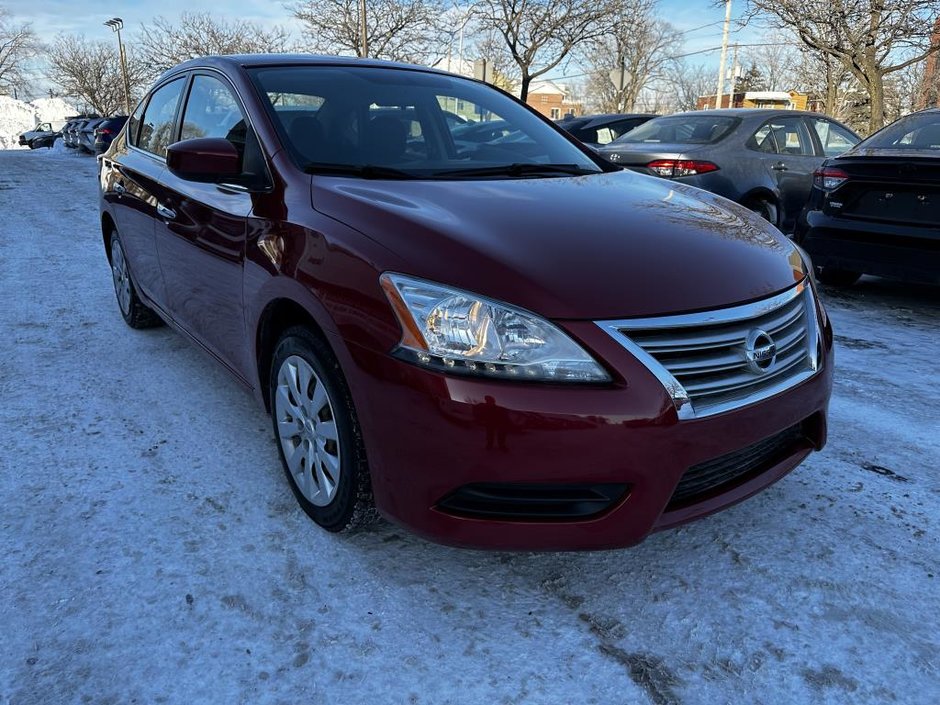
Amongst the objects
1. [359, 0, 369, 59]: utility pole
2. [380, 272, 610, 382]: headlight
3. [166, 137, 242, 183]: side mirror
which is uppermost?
[359, 0, 369, 59]: utility pole

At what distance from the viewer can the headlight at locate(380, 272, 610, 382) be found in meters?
1.83

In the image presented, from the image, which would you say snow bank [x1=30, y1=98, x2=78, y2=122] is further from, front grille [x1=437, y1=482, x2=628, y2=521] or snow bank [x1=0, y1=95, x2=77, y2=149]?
front grille [x1=437, y1=482, x2=628, y2=521]

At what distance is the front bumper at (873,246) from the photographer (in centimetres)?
471

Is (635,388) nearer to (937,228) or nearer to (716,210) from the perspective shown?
(716,210)

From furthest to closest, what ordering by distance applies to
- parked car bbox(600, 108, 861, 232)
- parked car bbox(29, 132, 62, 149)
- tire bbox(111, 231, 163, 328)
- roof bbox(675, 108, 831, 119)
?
parked car bbox(29, 132, 62, 149), roof bbox(675, 108, 831, 119), parked car bbox(600, 108, 861, 232), tire bbox(111, 231, 163, 328)

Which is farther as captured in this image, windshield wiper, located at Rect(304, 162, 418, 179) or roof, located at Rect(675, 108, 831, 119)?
roof, located at Rect(675, 108, 831, 119)

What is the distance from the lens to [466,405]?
5.92 feet

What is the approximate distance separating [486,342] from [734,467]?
2.84ft

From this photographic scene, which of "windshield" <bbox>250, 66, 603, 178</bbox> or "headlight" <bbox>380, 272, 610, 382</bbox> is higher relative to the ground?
"windshield" <bbox>250, 66, 603, 178</bbox>

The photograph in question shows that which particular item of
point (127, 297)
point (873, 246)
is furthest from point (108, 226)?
point (873, 246)

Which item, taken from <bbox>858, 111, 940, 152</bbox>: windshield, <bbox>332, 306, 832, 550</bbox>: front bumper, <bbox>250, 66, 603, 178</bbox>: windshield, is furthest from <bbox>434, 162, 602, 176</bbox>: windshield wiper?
<bbox>858, 111, 940, 152</bbox>: windshield

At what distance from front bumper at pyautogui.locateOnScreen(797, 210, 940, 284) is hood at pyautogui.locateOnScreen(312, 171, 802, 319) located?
2699 millimetres

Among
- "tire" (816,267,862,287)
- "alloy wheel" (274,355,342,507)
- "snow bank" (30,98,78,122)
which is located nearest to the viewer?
"alloy wheel" (274,355,342,507)

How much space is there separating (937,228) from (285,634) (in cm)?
466
